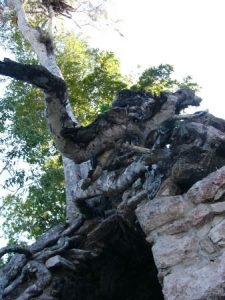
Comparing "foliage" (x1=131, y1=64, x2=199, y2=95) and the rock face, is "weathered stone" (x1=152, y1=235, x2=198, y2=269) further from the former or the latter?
"foliage" (x1=131, y1=64, x2=199, y2=95)

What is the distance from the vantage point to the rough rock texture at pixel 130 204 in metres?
2.53

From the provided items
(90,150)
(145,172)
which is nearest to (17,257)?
(90,150)

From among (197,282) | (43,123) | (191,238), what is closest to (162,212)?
(191,238)

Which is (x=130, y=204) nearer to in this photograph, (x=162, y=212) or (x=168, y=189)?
(x=168, y=189)

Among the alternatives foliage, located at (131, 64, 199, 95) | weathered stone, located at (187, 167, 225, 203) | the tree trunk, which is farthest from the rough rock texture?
foliage, located at (131, 64, 199, 95)

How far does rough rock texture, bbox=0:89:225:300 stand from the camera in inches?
99.6

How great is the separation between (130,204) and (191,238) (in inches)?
39.9

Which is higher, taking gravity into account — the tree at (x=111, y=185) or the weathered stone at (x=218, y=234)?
the tree at (x=111, y=185)

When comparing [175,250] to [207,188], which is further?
[207,188]

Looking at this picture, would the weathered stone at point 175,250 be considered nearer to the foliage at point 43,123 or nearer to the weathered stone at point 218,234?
the weathered stone at point 218,234

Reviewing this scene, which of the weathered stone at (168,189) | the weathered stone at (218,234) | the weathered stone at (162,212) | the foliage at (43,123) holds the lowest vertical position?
the weathered stone at (218,234)

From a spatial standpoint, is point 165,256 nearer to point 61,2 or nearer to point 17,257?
point 17,257

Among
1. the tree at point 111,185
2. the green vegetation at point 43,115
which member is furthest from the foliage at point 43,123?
the tree at point 111,185

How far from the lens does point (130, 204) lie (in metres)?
3.28
